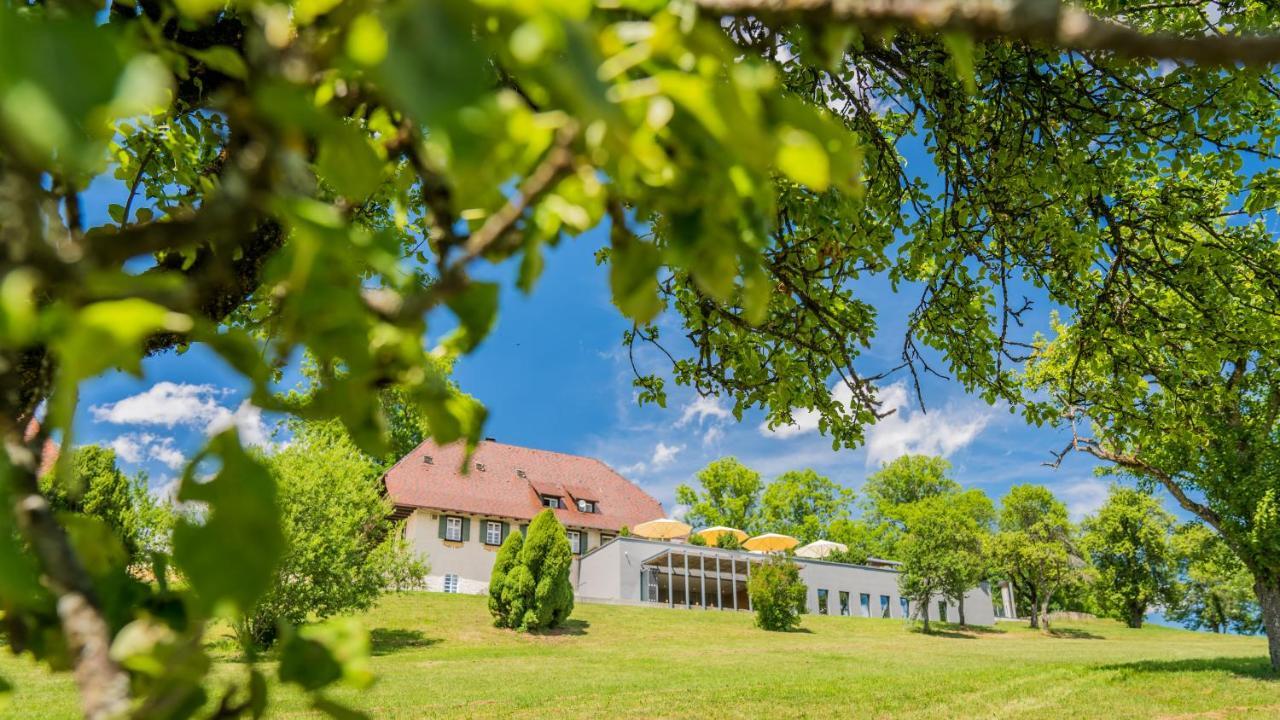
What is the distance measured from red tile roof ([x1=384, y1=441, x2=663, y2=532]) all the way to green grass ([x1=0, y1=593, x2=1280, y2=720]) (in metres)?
9.83

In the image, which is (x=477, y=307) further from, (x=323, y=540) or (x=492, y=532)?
(x=492, y=532)

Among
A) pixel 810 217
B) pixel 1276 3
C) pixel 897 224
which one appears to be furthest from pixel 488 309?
pixel 1276 3

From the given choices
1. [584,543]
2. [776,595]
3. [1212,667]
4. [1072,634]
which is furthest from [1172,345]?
[1072,634]

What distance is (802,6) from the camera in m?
0.66

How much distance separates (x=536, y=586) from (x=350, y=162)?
24680 mm

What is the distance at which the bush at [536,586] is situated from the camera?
23578 millimetres

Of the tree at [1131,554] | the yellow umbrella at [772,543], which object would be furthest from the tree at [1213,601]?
the yellow umbrella at [772,543]

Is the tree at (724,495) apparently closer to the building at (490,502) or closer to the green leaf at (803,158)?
the building at (490,502)

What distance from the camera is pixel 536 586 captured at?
23.9 metres

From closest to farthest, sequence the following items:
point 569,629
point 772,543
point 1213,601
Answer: point 569,629 < point 772,543 < point 1213,601

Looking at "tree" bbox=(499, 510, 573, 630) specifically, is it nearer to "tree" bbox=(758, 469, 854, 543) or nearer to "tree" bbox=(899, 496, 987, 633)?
"tree" bbox=(899, 496, 987, 633)

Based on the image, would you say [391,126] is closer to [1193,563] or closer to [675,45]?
[675,45]

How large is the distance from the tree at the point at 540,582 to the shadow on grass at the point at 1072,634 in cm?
2860

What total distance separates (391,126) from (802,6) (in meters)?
0.59
